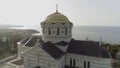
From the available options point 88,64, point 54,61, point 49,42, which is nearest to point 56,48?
point 49,42

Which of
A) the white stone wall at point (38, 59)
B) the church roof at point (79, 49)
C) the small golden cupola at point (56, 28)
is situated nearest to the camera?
the white stone wall at point (38, 59)

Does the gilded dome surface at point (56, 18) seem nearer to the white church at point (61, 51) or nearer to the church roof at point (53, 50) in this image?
the white church at point (61, 51)

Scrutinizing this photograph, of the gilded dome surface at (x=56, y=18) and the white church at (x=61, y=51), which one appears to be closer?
the white church at (x=61, y=51)

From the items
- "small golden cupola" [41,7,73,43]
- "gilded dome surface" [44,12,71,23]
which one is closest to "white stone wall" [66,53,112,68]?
"small golden cupola" [41,7,73,43]

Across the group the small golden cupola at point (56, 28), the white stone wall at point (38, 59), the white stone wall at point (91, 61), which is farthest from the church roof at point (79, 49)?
the small golden cupola at point (56, 28)

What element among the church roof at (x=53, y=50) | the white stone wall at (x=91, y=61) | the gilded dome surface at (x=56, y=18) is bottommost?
the white stone wall at (x=91, y=61)

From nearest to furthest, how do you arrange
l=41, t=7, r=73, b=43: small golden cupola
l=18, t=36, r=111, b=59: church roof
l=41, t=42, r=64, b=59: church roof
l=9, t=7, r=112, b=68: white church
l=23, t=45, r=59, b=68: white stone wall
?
l=23, t=45, r=59, b=68: white stone wall → l=9, t=7, r=112, b=68: white church → l=41, t=42, r=64, b=59: church roof → l=18, t=36, r=111, b=59: church roof → l=41, t=7, r=73, b=43: small golden cupola

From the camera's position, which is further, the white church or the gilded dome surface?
the gilded dome surface

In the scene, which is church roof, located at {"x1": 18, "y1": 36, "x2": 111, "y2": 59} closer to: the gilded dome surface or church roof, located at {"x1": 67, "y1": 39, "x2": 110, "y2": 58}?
church roof, located at {"x1": 67, "y1": 39, "x2": 110, "y2": 58}
